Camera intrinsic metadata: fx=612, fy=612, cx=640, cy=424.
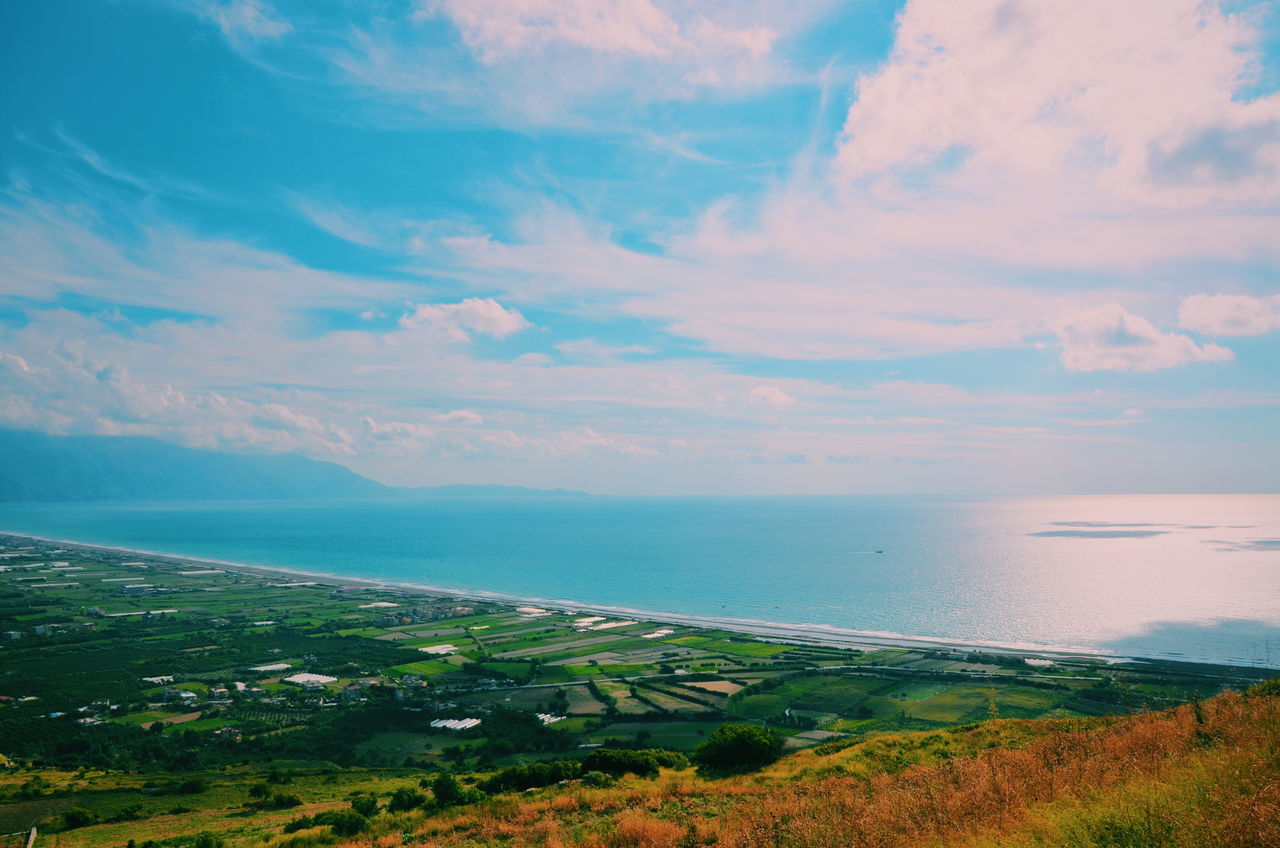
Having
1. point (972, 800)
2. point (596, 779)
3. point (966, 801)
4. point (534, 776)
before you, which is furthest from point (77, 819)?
point (972, 800)

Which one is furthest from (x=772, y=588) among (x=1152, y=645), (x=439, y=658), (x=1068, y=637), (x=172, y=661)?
(x=172, y=661)

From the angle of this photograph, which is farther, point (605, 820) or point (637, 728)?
point (637, 728)

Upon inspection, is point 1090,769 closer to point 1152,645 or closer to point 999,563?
point 1152,645

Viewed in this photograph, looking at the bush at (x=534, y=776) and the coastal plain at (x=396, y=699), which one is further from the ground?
the bush at (x=534, y=776)

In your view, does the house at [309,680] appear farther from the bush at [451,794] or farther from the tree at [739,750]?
the tree at [739,750]

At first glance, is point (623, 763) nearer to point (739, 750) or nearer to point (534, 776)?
point (534, 776)

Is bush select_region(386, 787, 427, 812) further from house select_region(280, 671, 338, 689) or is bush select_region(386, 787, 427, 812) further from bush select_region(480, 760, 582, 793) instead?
house select_region(280, 671, 338, 689)

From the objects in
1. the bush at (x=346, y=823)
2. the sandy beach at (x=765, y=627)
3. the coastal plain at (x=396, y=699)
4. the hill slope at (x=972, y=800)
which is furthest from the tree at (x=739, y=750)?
the sandy beach at (x=765, y=627)

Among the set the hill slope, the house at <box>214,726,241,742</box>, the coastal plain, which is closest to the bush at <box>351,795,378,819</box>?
the coastal plain

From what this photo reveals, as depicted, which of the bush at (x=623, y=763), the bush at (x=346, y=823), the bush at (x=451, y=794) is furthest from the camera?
the bush at (x=623, y=763)
